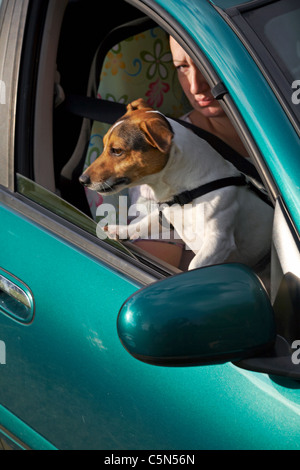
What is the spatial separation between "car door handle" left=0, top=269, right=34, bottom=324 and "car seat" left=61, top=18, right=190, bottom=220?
675 mm

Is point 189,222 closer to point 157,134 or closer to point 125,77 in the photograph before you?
point 157,134

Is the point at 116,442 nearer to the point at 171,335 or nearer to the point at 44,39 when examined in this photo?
the point at 171,335

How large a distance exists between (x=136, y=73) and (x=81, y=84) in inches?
9.4

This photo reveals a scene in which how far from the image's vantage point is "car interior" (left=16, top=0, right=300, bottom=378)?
6.69ft

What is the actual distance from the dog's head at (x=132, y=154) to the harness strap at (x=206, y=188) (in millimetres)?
110

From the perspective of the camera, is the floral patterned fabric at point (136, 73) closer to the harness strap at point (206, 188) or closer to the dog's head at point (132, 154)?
the dog's head at point (132, 154)

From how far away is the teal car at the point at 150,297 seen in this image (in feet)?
4.21

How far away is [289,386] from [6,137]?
1.06m

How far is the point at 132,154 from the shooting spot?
7.02 ft
